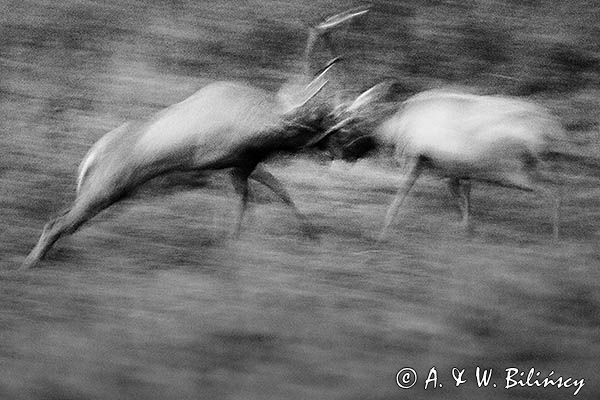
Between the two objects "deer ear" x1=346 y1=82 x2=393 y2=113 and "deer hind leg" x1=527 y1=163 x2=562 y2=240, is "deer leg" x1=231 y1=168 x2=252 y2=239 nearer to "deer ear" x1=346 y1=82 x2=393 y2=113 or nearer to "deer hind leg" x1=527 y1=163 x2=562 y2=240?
"deer ear" x1=346 y1=82 x2=393 y2=113

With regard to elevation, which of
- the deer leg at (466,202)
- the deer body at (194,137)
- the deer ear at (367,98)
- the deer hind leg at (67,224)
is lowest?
the deer hind leg at (67,224)

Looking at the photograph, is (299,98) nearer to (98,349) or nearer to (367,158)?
(367,158)

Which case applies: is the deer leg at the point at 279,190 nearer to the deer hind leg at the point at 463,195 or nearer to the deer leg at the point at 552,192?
the deer hind leg at the point at 463,195

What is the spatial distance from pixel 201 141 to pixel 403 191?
37.3 inches

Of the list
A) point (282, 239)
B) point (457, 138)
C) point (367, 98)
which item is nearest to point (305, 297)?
point (282, 239)

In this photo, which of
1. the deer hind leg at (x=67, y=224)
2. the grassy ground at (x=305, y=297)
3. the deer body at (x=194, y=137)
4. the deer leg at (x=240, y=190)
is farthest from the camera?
the deer leg at (x=240, y=190)

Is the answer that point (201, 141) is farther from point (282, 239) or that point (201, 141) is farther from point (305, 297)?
point (305, 297)

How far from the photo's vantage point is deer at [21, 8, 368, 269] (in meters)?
5.09

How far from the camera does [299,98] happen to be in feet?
17.1

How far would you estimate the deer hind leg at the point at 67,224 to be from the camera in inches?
204

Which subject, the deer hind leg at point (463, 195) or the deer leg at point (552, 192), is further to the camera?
the deer hind leg at point (463, 195)

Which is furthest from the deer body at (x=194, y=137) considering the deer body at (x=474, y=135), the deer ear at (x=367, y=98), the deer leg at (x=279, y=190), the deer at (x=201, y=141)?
the deer body at (x=474, y=135)

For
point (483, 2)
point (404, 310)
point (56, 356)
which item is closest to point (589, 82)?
point (483, 2)

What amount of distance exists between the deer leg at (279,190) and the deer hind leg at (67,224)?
674 mm
